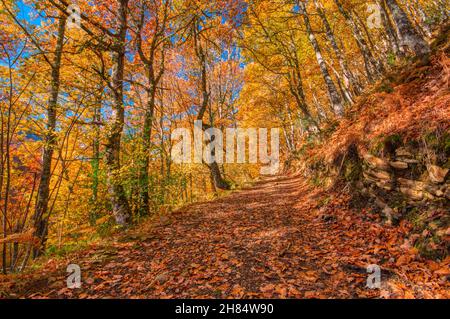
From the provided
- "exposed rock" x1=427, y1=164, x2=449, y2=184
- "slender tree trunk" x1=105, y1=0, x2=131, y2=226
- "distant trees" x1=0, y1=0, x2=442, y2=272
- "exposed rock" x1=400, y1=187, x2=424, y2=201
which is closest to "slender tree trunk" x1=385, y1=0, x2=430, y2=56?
"distant trees" x1=0, y1=0, x2=442, y2=272

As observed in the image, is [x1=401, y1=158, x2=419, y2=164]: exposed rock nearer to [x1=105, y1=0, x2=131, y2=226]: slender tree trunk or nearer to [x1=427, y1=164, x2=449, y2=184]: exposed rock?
[x1=427, y1=164, x2=449, y2=184]: exposed rock

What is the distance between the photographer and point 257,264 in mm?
3455

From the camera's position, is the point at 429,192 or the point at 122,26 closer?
the point at 429,192

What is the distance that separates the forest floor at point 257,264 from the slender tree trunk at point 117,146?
40.1 inches

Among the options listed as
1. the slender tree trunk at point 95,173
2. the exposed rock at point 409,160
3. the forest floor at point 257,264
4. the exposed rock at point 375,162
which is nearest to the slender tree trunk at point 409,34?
the exposed rock at point 375,162

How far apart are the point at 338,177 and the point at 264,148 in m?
29.7

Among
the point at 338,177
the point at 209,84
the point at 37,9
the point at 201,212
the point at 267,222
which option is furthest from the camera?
the point at 209,84

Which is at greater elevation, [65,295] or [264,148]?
[264,148]

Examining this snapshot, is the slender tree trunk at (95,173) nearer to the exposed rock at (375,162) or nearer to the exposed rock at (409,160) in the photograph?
the exposed rock at (375,162)

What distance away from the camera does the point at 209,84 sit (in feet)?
53.3

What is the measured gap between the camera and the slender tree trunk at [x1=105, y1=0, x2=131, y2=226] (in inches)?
228

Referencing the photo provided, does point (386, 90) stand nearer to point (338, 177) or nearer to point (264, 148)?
point (338, 177)
